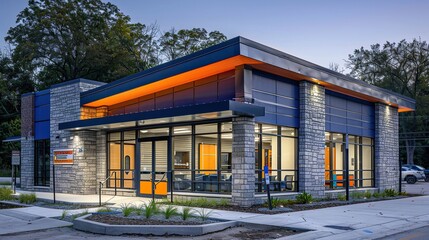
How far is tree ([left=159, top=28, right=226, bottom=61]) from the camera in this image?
50594 mm

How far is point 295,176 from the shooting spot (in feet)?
63.1

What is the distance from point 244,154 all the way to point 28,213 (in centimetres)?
740

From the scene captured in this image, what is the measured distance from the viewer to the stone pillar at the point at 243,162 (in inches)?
631

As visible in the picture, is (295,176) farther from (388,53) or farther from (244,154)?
(388,53)

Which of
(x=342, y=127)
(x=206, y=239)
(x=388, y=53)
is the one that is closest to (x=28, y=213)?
(x=206, y=239)

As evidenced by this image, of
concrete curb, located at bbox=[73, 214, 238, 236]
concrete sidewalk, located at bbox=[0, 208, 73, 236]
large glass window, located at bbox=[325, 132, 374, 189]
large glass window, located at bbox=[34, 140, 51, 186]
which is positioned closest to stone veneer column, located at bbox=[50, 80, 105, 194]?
large glass window, located at bbox=[34, 140, 51, 186]

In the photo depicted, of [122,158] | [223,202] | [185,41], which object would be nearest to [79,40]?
[185,41]

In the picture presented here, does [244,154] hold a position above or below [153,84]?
below

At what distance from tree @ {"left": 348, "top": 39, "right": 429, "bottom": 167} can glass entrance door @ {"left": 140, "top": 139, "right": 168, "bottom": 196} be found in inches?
1662

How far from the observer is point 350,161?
915 inches

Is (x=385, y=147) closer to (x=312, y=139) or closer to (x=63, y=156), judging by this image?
(x=312, y=139)

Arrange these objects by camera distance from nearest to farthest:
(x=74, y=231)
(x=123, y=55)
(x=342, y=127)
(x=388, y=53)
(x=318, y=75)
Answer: (x=74, y=231) → (x=318, y=75) → (x=342, y=127) → (x=123, y=55) → (x=388, y=53)

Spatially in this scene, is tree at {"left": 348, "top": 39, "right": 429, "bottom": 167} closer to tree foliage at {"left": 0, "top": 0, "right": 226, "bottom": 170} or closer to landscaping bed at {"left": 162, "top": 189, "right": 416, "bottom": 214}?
tree foliage at {"left": 0, "top": 0, "right": 226, "bottom": 170}

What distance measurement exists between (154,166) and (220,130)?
13.5 feet
